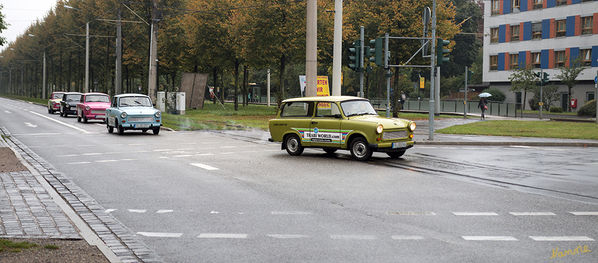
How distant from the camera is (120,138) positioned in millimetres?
23406

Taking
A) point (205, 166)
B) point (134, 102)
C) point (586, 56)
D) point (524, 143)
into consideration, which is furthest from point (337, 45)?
point (586, 56)

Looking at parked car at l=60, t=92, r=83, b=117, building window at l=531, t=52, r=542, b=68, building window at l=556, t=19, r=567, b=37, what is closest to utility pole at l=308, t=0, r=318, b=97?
parked car at l=60, t=92, r=83, b=117

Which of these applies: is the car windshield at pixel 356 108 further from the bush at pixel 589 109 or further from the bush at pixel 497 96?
the bush at pixel 497 96

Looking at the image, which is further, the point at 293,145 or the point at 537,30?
the point at 537,30

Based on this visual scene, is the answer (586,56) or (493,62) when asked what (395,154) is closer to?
(586,56)

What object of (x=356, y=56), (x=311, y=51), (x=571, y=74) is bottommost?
(x=356, y=56)

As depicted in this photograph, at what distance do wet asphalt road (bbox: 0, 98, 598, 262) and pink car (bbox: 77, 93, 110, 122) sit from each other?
16.1m

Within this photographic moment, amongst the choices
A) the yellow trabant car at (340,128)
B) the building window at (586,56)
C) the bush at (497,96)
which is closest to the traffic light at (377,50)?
the yellow trabant car at (340,128)

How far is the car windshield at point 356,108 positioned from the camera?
16656 mm

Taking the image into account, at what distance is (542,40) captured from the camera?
66312 mm

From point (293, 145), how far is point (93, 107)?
19.7 meters

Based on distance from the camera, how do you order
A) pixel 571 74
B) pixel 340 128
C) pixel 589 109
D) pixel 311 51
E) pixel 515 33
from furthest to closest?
1. pixel 515 33
2. pixel 571 74
3. pixel 589 109
4. pixel 311 51
5. pixel 340 128

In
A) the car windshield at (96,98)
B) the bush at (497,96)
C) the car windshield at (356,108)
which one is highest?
the bush at (497,96)

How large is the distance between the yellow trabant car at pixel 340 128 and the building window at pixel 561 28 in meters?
52.9
